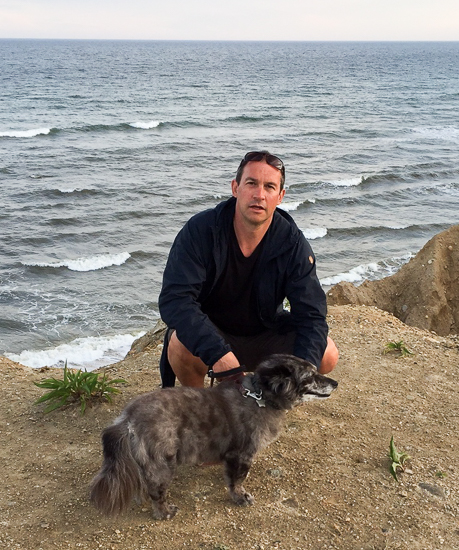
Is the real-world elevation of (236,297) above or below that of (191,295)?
below

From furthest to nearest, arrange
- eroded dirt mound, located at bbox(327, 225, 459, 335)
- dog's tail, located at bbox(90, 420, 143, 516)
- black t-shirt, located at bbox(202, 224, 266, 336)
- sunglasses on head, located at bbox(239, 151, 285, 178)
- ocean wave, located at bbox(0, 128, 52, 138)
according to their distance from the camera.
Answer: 1. ocean wave, located at bbox(0, 128, 52, 138)
2. eroded dirt mound, located at bbox(327, 225, 459, 335)
3. black t-shirt, located at bbox(202, 224, 266, 336)
4. sunglasses on head, located at bbox(239, 151, 285, 178)
5. dog's tail, located at bbox(90, 420, 143, 516)

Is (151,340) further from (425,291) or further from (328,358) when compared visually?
(425,291)

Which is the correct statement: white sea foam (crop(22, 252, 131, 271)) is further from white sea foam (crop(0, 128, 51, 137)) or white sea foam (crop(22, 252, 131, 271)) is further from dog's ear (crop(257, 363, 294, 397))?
white sea foam (crop(0, 128, 51, 137))

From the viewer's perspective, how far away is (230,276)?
5.02 metres

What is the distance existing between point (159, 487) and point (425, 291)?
22.7 ft

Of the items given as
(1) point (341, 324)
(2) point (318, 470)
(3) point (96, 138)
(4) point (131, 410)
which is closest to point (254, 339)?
(2) point (318, 470)

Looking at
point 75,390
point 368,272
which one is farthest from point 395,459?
point 368,272

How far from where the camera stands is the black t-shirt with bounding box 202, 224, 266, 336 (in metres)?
5.00

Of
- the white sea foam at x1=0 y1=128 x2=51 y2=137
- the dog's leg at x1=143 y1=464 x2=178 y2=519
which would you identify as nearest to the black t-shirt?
the dog's leg at x1=143 y1=464 x2=178 y2=519

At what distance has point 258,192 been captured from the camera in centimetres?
477

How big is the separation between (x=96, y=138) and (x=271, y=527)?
99.2 ft

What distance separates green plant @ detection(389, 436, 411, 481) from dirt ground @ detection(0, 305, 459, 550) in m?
0.07

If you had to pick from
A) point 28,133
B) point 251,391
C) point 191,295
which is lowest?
point 28,133

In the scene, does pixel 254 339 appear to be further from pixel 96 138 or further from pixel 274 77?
pixel 274 77
